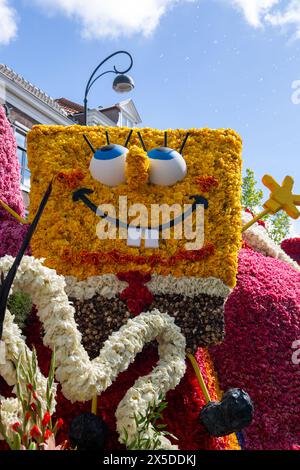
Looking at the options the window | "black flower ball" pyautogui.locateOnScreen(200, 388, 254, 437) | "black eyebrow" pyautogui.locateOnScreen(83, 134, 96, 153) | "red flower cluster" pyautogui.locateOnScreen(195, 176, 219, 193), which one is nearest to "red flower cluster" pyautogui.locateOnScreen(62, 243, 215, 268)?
"red flower cluster" pyautogui.locateOnScreen(195, 176, 219, 193)

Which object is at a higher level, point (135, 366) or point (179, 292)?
point (179, 292)

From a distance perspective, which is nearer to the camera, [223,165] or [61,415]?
[61,415]

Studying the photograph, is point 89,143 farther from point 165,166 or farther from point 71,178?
point 165,166

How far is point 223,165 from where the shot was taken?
3.96 m

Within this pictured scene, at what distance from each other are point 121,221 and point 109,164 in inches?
15.1

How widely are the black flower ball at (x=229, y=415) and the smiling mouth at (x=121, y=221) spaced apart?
113cm

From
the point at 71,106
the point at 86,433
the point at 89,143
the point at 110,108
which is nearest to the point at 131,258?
the point at 89,143

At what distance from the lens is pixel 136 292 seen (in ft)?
12.1

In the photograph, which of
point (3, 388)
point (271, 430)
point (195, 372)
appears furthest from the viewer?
point (271, 430)

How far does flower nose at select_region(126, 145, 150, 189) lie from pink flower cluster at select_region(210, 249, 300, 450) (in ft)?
4.41

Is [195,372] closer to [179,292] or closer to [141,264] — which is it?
[179,292]

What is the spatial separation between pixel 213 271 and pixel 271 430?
1312 millimetres

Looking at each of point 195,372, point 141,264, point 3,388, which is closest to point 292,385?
point 195,372

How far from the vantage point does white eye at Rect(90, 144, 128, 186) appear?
373 cm
